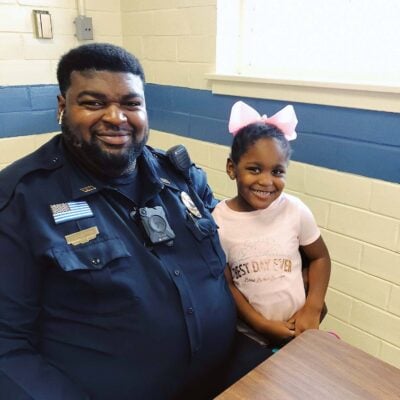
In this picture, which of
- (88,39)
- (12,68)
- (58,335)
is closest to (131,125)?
(58,335)

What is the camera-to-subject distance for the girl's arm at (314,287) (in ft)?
4.35

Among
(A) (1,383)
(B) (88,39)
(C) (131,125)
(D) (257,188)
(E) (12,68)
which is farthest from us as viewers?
(B) (88,39)

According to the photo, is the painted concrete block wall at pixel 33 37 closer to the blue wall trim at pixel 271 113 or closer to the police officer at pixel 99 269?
the blue wall trim at pixel 271 113

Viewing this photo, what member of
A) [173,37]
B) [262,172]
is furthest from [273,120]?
[173,37]

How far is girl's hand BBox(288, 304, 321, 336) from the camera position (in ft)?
4.30

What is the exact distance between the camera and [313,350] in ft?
3.11

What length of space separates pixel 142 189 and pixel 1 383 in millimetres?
602

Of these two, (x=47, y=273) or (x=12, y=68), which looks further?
(x=12, y=68)

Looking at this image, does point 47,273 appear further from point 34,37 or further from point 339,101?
point 34,37

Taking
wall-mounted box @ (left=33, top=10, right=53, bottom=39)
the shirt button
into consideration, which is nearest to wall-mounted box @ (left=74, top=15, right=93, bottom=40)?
wall-mounted box @ (left=33, top=10, right=53, bottom=39)

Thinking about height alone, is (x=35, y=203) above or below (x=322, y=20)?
below

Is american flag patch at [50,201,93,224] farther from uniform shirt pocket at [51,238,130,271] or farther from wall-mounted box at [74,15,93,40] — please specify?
wall-mounted box at [74,15,93,40]

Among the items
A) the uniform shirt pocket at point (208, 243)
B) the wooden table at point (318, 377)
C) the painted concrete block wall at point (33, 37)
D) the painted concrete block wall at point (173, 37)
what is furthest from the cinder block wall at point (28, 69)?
the wooden table at point (318, 377)

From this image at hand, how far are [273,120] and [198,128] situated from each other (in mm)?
899
